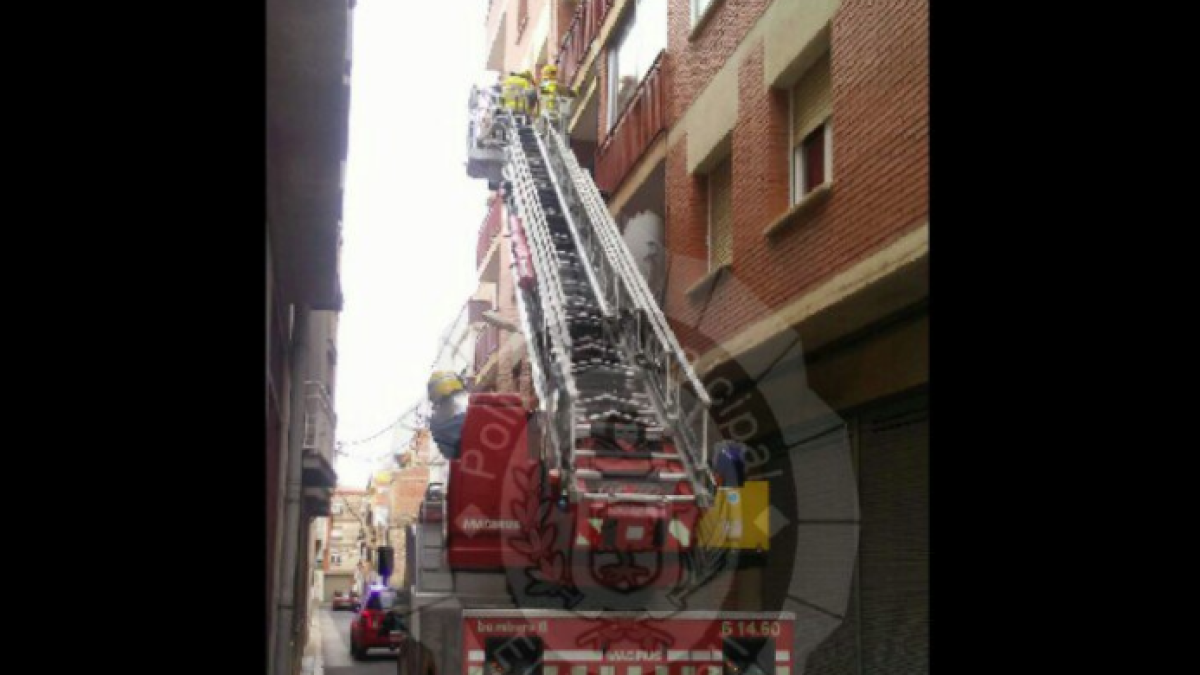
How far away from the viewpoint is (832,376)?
34.9 feet

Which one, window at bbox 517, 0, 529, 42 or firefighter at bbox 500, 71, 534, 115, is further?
window at bbox 517, 0, 529, 42

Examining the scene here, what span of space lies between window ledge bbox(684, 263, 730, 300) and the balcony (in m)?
4.95

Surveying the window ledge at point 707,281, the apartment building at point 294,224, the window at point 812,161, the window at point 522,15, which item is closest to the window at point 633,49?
the window ledge at point 707,281

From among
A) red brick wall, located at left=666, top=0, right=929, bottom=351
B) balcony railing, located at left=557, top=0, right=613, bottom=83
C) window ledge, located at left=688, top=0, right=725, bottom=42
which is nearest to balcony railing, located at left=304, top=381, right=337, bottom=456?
red brick wall, located at left=666, top=0, right=929, bottom=351

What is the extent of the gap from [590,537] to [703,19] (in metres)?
7.78

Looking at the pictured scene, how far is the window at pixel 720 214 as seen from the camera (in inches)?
518

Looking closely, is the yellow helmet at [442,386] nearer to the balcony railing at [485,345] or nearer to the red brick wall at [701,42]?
the red brick wall at [701,42]

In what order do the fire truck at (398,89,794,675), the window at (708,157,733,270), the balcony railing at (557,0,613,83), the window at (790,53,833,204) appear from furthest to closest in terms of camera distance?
the balcony railing at (557,0,613,83), the window at (708,157,733,270), the window at (790,53,833,204), the fire truck at (398,89,794,675)

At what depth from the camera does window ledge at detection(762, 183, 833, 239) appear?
33.2ft

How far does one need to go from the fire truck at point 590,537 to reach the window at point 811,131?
6.66 feet

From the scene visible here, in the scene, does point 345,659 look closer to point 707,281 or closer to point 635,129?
point 635,129

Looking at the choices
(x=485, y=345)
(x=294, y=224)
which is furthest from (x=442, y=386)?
(x=485, y=345)

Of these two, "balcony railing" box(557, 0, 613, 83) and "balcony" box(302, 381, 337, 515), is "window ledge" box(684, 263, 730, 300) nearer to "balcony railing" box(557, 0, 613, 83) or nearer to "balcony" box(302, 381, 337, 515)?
"balcony" box(302, 381, 337, 515)

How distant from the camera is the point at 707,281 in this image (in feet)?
43.1
